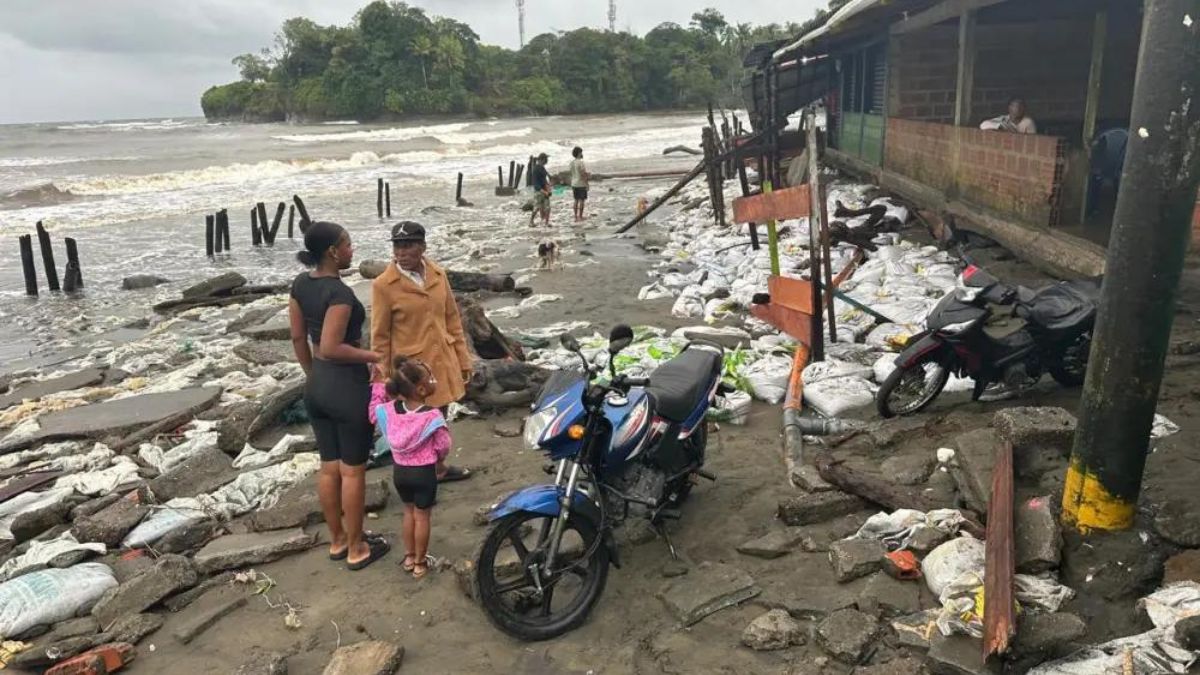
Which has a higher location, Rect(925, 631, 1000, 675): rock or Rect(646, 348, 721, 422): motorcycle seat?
Rect(646, 348, 721, 422): motorcycle seat

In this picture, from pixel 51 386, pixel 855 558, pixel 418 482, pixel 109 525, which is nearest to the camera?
pixel 855 558

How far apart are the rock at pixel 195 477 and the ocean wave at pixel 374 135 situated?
1816 inches

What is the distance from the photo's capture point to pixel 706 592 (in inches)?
135

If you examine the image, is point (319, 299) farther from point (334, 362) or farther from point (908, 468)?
point (908, 468)

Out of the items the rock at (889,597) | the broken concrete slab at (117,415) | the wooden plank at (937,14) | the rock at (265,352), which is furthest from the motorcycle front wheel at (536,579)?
the wooden plank at (937,14)

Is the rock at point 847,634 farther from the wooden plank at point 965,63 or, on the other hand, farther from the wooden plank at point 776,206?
the wooden plank at point 965,63

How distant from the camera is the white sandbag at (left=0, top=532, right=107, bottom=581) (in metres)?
4.11

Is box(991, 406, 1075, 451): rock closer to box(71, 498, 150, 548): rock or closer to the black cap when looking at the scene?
the black cap

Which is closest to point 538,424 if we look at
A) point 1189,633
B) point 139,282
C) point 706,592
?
point 706,592

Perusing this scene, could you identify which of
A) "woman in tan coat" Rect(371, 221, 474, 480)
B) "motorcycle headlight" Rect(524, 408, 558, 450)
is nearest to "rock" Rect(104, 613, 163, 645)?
"woman in tan coat" Rect(371, 221, 474, 480)

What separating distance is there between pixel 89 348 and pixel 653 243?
337 inches

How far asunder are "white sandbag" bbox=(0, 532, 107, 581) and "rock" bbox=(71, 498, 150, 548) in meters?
0.06

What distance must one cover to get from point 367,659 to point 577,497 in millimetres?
1030

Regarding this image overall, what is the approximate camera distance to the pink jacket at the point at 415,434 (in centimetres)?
357
